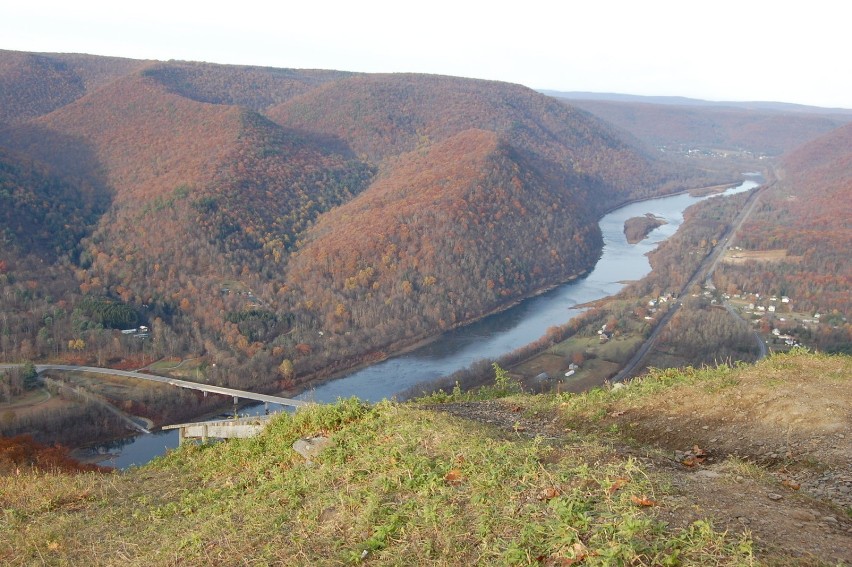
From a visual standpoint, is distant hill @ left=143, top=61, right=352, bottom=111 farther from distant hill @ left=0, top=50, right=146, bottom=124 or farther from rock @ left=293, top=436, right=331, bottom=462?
rock @ left=293, top=436, right=331, bottom=462

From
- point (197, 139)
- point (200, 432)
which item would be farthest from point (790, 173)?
point (200, 432)

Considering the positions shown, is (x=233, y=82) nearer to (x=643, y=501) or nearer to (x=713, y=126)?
(x=643, y=501)

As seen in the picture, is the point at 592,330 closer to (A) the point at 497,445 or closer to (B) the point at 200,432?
(B) the point at 200,432

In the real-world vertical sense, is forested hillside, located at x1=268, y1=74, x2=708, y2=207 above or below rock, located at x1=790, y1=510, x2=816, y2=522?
above

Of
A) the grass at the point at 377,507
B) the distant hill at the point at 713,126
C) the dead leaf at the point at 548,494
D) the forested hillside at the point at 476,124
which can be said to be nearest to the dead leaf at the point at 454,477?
the grass at the point at 377,507

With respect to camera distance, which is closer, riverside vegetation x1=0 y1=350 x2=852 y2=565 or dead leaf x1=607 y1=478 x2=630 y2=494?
riverside vegetation x1=0 y1=350 x2=852 y2=565

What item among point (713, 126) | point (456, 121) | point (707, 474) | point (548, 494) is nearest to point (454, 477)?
point (548, 494)

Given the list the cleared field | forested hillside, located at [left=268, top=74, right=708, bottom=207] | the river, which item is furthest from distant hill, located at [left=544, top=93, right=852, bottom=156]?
the cleared field
